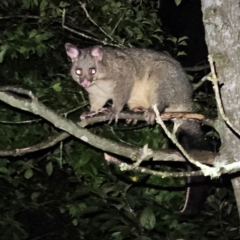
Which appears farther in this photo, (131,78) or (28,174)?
(28,174)

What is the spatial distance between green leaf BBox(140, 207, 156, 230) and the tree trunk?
1.06 m

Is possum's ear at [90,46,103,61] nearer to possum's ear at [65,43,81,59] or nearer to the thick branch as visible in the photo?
possum's ear at [65,43,81,59]

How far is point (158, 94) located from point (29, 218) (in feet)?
10.2

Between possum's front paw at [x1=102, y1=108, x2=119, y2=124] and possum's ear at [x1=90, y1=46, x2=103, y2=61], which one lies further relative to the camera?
possum's ear at [x1=90, y1=46, x2=103, y2=61]

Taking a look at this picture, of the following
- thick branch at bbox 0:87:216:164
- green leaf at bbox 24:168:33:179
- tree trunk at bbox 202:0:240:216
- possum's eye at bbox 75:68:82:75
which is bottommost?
green leaf at bbox 24:168:33:179

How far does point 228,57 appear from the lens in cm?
279

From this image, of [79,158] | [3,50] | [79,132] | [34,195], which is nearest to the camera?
[79,132]

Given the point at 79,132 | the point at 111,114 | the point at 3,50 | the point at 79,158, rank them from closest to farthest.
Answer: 1. the point at 79,132
2. the point at 111,114
3. the point at 79,158
4. the point at 3,50

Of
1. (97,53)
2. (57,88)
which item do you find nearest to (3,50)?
(57,88)

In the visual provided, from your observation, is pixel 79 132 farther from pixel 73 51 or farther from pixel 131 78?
pixel 73 51

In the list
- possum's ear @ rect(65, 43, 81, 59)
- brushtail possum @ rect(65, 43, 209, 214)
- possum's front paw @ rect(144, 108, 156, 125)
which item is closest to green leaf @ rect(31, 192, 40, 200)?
brushtail possum @ rect(65, 43, 209, 214)

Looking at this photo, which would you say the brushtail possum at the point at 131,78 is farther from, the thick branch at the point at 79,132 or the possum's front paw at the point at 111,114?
the thick branch at the point at 79,132

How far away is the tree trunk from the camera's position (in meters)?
2.78

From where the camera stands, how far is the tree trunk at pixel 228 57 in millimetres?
2781
